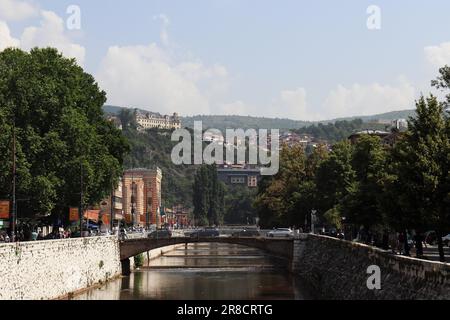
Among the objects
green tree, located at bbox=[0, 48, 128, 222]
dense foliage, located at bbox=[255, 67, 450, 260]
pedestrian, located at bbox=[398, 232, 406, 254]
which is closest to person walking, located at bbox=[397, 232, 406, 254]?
pedestrian, located at bbox=[398, 232, 406, 254]

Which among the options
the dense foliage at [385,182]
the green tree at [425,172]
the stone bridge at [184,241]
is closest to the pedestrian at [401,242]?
the dense foliage at [385,182]

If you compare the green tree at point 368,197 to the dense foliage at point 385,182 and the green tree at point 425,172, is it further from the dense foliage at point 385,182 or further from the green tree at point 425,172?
the green tree at point 425,172

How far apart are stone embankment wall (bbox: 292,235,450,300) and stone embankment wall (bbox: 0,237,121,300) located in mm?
18560

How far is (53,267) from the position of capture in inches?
2628

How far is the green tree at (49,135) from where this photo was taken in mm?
78688

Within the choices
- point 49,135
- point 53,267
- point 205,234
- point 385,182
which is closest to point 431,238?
point 205,234

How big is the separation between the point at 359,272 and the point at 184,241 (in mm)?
44733

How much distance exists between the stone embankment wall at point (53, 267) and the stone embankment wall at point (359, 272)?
60.9 feet
